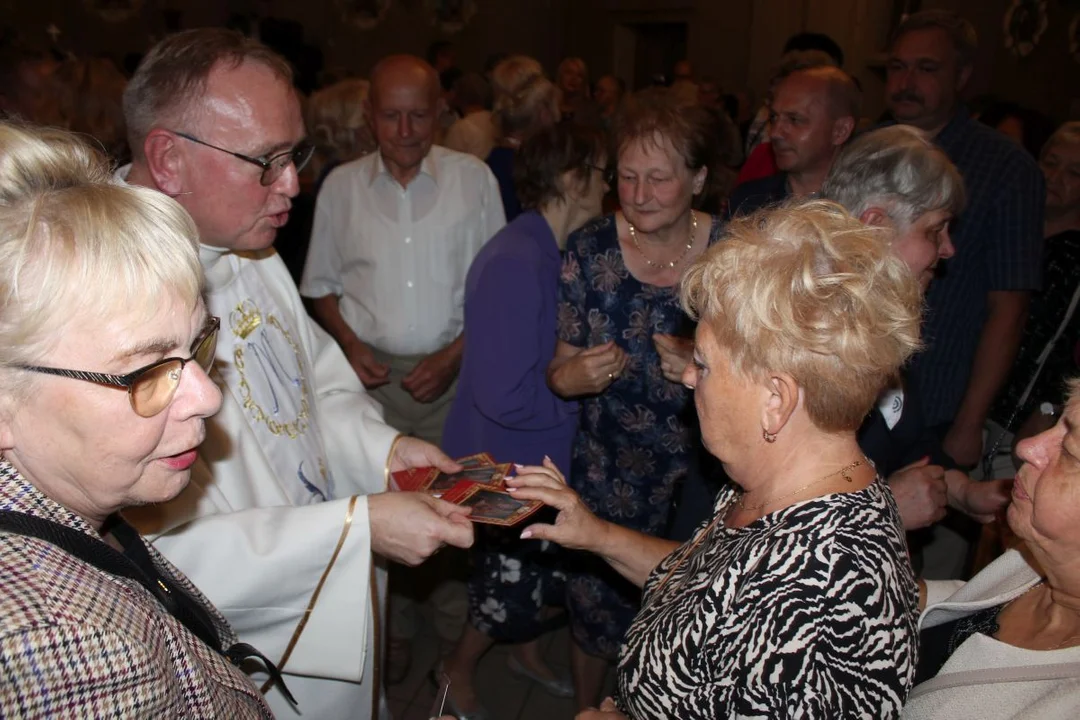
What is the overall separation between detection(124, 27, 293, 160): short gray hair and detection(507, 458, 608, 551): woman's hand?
140 cm

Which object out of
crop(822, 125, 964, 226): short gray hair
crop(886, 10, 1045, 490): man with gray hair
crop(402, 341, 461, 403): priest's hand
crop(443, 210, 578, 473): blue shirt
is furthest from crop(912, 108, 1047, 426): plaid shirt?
crop(402, 341, 461, 403): priest's hand

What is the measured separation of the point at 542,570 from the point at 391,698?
1.02 m

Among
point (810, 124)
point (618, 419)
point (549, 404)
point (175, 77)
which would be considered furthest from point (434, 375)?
point (810, 124)

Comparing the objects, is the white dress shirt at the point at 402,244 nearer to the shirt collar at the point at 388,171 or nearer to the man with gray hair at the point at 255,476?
the shirt collar at the point at 388,171

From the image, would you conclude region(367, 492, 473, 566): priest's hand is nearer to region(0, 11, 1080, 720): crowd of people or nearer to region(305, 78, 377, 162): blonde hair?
region(0, 11, 1080, 720): crowd of people

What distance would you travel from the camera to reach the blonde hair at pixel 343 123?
214 inches

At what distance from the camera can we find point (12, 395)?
3.95 ft

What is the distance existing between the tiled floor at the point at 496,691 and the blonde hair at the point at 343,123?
340 cm

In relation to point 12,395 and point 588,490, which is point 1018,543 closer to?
point 588,490

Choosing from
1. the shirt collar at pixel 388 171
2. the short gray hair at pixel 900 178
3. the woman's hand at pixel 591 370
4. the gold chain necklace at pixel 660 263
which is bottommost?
the woman's hand at pixel 591 370

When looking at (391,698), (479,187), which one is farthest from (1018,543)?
(479,187)

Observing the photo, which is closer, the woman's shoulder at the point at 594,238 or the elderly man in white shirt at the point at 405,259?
the woman's shoulder at the point at 594,238

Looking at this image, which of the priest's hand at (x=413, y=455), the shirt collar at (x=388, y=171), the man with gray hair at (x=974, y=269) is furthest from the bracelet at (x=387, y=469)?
the man with gray hair at (x=974, y=269)

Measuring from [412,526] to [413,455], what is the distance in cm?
53
